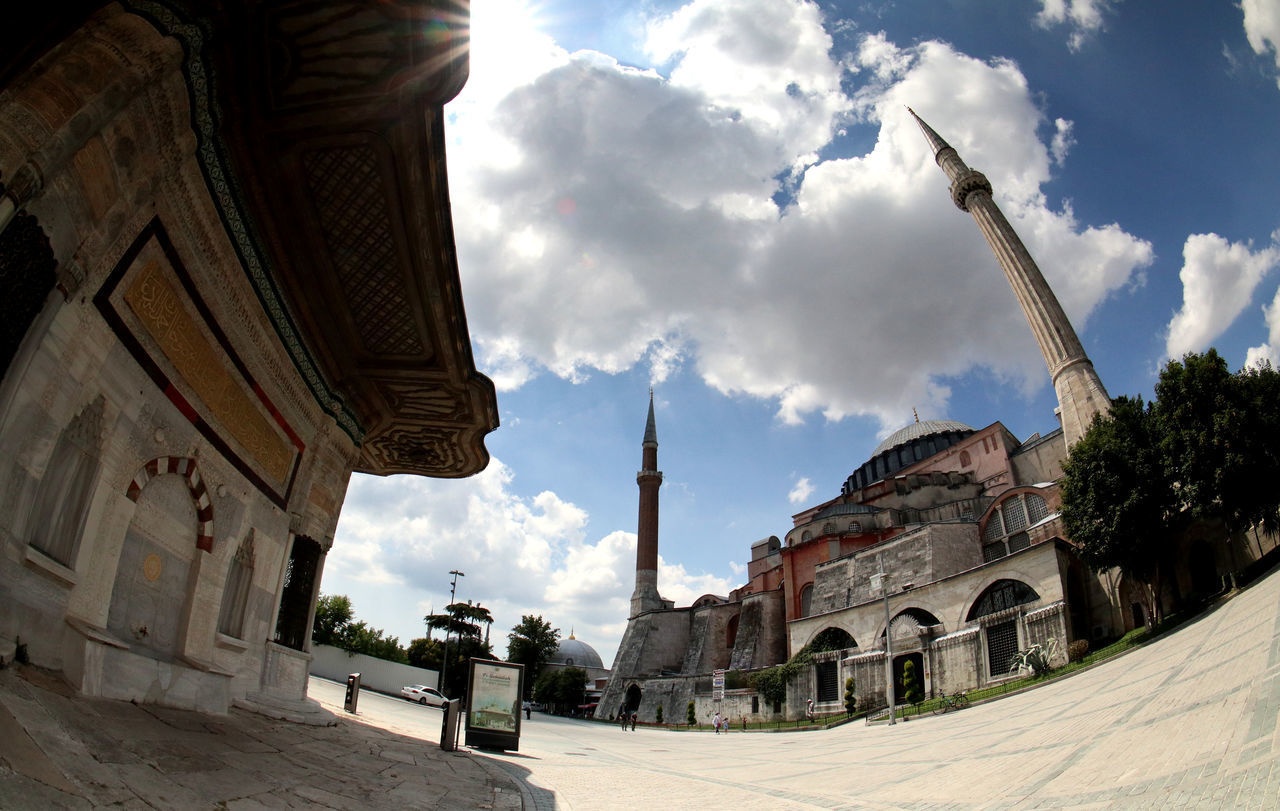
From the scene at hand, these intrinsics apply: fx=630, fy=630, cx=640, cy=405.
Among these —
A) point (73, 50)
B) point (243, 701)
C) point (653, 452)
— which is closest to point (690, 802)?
point (243, 701)

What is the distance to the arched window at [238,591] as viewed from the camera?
700cm

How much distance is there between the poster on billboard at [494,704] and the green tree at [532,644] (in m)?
38.6

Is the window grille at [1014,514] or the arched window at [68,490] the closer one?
the arched window at [68,490]

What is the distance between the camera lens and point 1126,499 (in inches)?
732

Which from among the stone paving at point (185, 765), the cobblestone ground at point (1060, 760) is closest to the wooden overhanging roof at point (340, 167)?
the stone paving at point (185, 765)

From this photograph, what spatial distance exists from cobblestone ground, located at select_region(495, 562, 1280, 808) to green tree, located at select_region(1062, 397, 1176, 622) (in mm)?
5544

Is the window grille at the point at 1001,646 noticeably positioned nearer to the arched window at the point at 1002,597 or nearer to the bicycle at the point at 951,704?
the arched window at the point at 1002,597

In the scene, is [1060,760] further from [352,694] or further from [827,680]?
[827,680]

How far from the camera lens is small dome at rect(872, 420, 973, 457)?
47219mm

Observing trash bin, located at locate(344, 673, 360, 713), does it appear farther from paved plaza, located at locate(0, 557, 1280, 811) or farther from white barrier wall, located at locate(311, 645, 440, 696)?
white barrier wall, located at locate(311, 645, 440, 696)

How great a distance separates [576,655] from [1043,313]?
55.8 meters

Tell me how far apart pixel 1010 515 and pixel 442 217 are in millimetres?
31096

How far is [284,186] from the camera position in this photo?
5.79m

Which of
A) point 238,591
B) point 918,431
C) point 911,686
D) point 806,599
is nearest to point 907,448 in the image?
point 918,431
